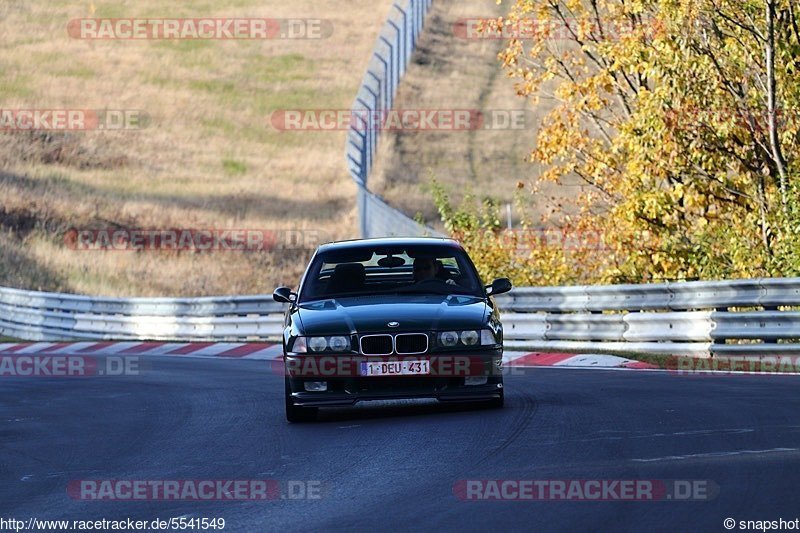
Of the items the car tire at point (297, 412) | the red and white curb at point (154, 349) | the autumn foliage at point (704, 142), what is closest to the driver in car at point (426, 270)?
the car tire at point (297, 412)

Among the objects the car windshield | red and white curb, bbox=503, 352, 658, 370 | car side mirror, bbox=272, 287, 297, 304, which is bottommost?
red and white curb, bbox=503, 352, 658, 370

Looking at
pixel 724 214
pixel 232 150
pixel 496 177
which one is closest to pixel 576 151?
pixel 724 214

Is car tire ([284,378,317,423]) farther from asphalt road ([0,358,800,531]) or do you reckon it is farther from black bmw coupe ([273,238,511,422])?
asphalt road ([0,358,800,531])

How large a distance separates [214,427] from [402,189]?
116 ft

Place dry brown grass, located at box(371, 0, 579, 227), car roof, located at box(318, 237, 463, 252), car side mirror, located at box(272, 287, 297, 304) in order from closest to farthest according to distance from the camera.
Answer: car side mirror, located at box(272, 287, 297, 304) < car roof, located at box(318, 237, 463, 252) < dry brown grass, located at box(371, 0, 579, 227)

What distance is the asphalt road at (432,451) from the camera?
24.8 ft

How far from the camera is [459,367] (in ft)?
38.3

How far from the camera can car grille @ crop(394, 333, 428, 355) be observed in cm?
1159

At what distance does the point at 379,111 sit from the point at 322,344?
27294 mm

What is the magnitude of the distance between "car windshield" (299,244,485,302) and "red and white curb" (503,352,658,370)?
4.44m

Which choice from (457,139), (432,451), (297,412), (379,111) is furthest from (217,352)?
(457,139)

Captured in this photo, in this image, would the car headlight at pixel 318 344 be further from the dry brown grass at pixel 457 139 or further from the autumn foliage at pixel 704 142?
the dry brown grass at pixel 457 139

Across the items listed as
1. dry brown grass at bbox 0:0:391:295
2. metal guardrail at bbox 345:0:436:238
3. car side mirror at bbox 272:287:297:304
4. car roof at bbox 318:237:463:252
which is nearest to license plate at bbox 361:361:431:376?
car side mirror at bbox 272:287:297:304

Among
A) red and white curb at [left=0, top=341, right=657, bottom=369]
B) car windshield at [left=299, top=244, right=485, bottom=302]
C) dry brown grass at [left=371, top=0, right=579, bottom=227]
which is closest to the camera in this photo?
car windshield at [left=299, top=244, right=485, bottom=302]
